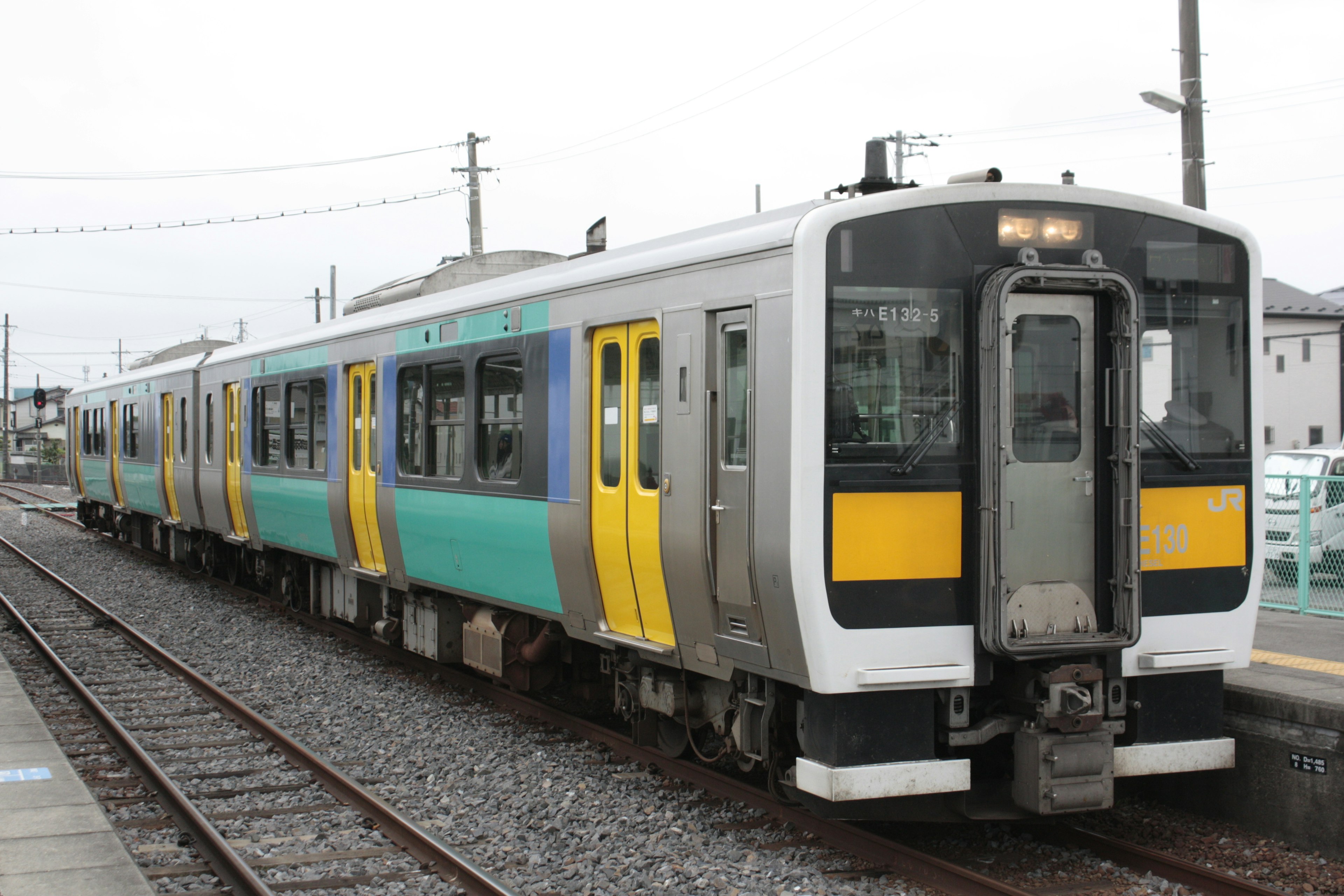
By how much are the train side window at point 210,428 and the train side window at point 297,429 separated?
10.6 feet

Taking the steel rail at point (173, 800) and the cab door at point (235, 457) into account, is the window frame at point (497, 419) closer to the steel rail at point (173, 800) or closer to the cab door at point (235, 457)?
the steel rail at point (173, 800)

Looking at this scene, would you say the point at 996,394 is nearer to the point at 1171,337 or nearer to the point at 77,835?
the point at 1171,337

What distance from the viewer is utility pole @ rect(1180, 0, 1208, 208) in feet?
33.4

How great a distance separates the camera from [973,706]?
18.6ft

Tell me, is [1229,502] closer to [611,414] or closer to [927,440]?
[927,440]

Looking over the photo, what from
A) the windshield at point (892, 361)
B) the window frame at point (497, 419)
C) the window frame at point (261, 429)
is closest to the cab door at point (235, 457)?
the window frame at point (261, 429)

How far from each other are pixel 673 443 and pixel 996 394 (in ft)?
5.45

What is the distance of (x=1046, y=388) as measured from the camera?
18.1ft

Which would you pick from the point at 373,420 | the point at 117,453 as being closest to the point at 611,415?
the point at 373,420

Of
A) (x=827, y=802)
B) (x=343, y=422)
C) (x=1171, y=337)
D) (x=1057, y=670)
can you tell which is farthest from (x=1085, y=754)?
(x=343, y=422)

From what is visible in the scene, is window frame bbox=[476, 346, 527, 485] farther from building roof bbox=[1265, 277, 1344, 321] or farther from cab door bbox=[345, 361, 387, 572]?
building roof bbox=[1265, 277, 1344, 321]

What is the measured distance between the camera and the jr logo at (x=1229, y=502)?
5.92 m

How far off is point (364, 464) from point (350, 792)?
401cm

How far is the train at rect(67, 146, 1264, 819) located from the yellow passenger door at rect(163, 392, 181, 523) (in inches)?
476
